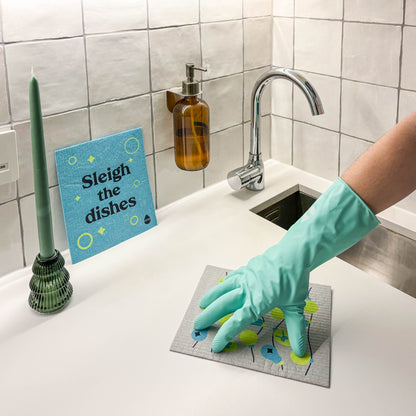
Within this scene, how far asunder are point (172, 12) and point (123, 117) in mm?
246

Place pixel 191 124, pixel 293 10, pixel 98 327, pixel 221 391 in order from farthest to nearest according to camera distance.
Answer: pixel 293 10, pixel 191 124, pixel 98 327, pixel 221 391

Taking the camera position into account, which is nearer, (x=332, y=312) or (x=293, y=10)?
(x=332, y=312)

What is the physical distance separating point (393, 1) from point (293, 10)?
268 millimetres

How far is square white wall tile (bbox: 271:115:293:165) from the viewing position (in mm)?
1317

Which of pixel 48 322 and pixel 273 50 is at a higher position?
pixel 273 50

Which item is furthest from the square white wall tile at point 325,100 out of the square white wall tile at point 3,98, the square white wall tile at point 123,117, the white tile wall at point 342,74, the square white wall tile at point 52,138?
the square white wall tile at point 3,98

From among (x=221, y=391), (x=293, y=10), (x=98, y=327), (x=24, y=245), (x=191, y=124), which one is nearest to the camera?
(x=221, y=391)

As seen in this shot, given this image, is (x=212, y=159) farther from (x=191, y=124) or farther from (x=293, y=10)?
(x=293, y=10)

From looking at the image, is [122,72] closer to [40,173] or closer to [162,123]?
[162,123]

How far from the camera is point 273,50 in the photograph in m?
1.27

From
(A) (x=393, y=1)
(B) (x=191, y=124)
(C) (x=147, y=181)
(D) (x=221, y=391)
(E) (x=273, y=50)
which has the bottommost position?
(D) (x=221, y=391)

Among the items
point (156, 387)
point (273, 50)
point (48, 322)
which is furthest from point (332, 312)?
point (273, 50)

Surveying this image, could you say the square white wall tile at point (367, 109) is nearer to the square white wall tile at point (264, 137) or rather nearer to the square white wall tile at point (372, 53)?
the square white wall tile at point (372, 53)

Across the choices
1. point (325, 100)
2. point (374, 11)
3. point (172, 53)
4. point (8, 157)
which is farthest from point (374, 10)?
point (8, 157)
